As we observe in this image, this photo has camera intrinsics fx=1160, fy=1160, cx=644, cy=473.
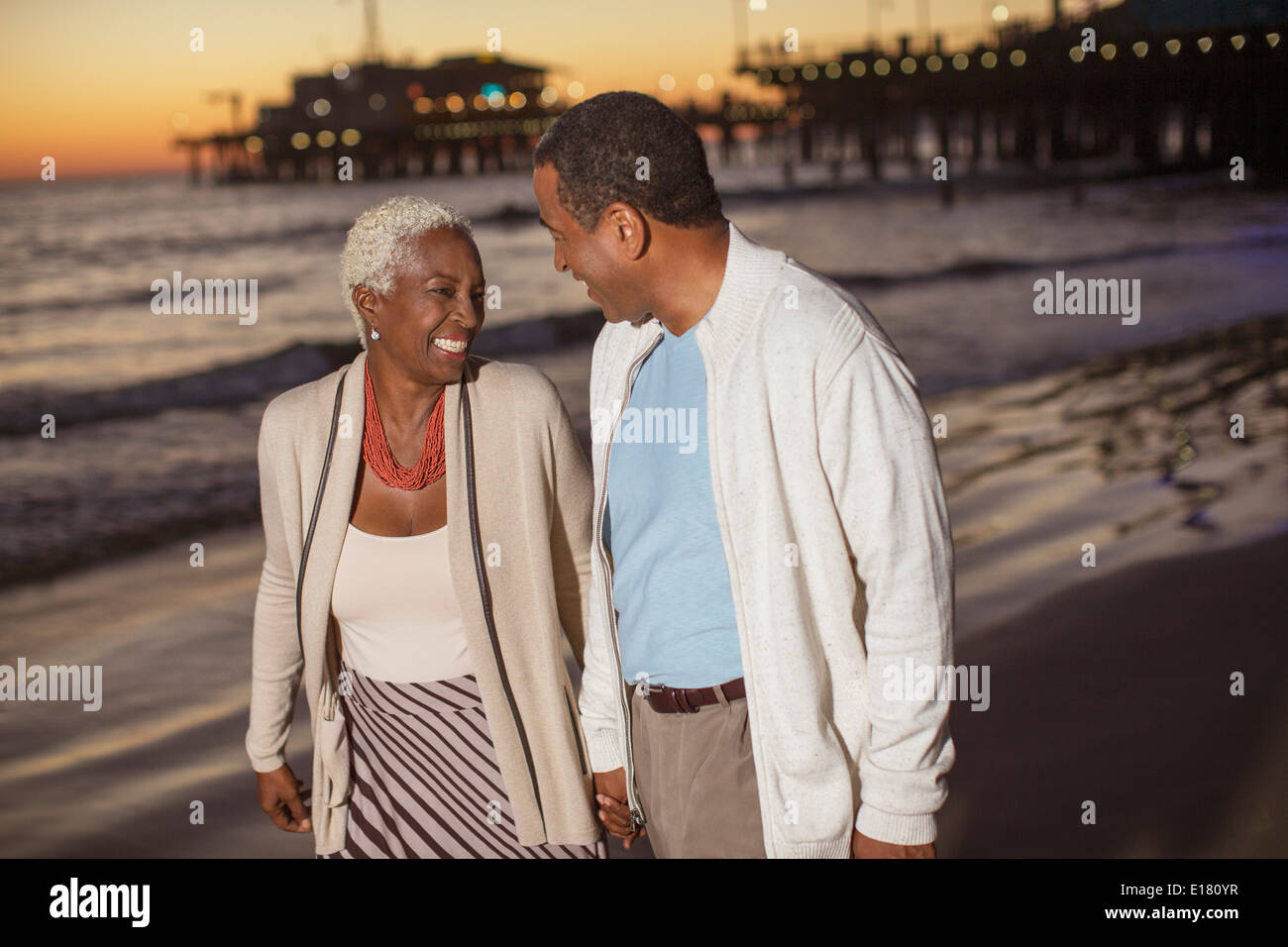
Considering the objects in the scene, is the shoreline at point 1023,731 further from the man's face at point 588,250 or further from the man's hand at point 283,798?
the man's face at point 588,250

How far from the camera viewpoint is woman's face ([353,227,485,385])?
2514 millimetres

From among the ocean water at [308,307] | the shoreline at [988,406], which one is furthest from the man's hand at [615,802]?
the ocean water at [308,307]

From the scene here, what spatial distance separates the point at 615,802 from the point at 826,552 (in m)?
0.92

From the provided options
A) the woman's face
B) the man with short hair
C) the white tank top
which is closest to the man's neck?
the man with short hair

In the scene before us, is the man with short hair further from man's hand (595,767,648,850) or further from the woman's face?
the woman's face

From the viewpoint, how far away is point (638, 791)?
96.0 inches

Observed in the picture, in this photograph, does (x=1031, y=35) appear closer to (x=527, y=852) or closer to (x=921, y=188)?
(x=921, y=188)

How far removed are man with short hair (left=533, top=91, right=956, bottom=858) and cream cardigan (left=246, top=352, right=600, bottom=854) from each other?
0.26 metres

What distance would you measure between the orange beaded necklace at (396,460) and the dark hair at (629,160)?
0.71 m
